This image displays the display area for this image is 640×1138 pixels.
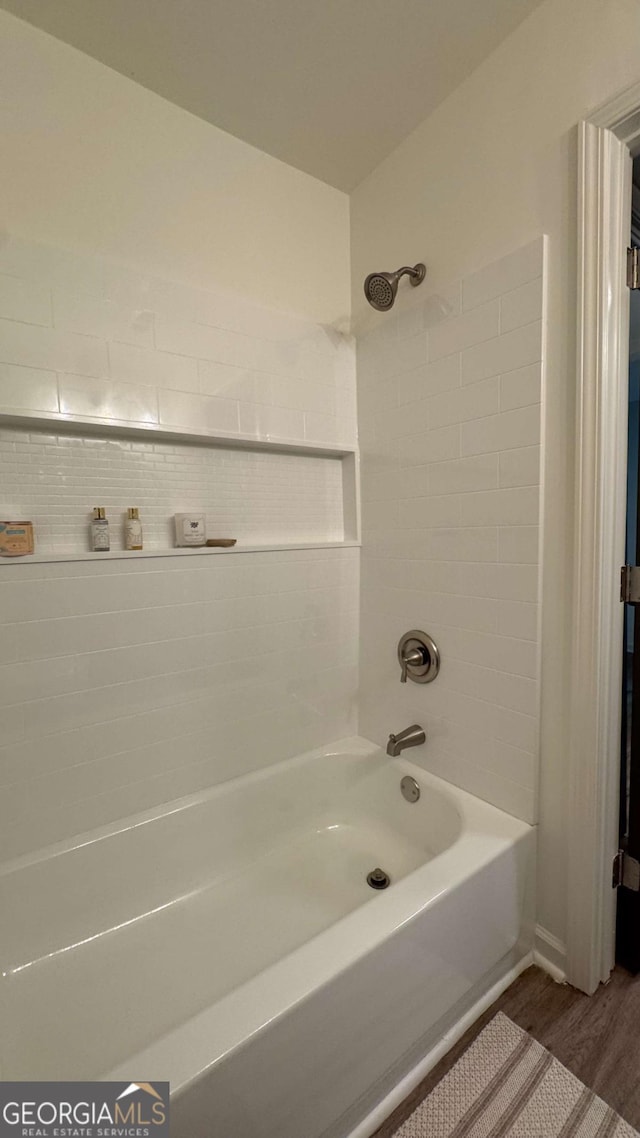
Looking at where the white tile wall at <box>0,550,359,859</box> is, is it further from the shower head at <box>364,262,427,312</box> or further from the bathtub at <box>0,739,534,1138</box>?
the shower head at <box>364,262,427,312</box>

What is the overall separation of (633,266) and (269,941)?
6.68 feet

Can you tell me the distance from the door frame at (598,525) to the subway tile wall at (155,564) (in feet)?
2.91

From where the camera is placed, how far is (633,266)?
3.61 feet

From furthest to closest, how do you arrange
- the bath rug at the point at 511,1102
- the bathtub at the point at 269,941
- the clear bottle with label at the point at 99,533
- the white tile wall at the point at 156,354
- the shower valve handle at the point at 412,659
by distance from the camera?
the shower valve handle at the point at 412,659, the clear bottle with label at the point at 99,533, the white tile wall at the point at 156,354, the bath rug at the point at 511,1102, the bathtub at the point at 269,941

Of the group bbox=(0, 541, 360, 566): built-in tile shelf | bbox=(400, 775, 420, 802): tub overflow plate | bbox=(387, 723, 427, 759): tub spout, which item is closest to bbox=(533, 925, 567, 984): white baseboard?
bbox=(400, 775, 420, 802): tub overflow plate

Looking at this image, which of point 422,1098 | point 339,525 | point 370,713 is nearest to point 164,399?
point 339,525

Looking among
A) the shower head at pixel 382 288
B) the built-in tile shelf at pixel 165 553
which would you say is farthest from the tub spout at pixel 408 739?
the shower head at pixel 382 288

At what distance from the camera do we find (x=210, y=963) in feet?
3.99

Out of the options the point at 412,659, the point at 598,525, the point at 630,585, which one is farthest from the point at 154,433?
the point at 630,585

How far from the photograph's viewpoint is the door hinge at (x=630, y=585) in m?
1.15

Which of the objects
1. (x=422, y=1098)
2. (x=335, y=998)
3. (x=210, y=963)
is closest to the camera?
(x=335, y=998)

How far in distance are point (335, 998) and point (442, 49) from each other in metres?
2.32

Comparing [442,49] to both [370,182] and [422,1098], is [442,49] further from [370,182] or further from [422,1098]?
[422,1098]

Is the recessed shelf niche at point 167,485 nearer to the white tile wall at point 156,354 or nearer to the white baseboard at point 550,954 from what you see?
the white tile wall at point 156,354
